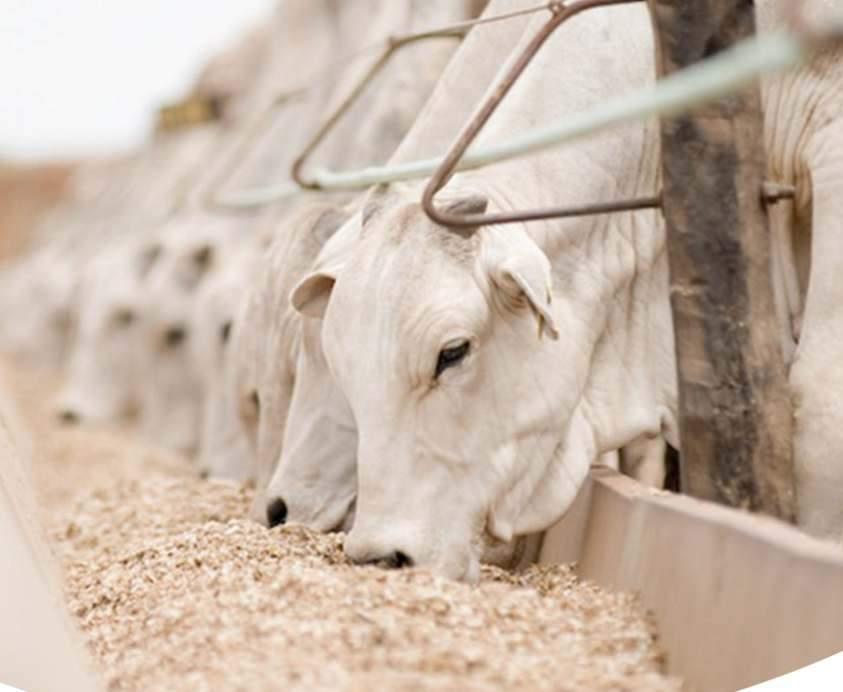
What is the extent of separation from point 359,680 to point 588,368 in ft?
4.24

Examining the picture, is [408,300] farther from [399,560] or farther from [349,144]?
[349,144]

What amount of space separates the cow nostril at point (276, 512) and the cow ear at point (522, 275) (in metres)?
0.63

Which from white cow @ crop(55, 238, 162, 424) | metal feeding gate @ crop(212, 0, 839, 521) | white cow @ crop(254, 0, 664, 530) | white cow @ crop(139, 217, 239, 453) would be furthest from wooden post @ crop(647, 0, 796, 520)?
white cow @ crop(55, 238, 162, 424)

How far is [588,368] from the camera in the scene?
3510 mm

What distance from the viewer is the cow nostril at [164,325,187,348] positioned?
7969mm

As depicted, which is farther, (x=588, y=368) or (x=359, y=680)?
(x=588, y=368)

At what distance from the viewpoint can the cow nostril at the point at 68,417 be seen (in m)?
8.63

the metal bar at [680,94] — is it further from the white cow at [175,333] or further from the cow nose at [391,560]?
the white cow at [175,333]

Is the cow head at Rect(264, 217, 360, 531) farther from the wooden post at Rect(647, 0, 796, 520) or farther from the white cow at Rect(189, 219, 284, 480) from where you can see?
the white cow at Rect(189, 219, 284, 480)

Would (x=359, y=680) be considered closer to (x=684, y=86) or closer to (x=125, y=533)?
(x=684, y=86)

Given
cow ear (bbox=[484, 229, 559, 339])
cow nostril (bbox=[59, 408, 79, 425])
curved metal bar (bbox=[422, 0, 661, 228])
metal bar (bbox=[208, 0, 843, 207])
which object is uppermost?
metal bar (bbox=[208, 0, 843, 207])

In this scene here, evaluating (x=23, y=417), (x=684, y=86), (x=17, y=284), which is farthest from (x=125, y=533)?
(x=17, y=284)

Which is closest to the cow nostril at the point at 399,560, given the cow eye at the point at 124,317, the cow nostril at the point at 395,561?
the cow nostril at the point at 395,561

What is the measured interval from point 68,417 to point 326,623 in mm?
6271
